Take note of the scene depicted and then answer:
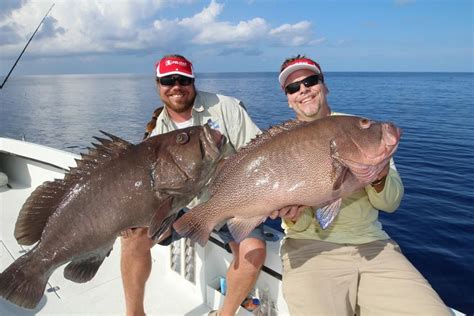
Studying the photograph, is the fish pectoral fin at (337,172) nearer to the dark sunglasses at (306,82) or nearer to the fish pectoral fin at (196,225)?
the fish pectoral fin at (196,225)

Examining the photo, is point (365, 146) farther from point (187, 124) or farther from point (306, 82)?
point (187, 124)

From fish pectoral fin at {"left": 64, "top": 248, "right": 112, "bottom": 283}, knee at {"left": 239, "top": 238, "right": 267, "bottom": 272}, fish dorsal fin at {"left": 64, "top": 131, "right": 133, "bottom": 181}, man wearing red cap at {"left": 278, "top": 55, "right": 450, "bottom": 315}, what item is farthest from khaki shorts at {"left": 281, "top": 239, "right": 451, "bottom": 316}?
fish dorsal fin at {"left": 64, "top": 131, "right": 133, "bottom": 181}

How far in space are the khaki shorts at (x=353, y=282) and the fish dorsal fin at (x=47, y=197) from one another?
151 cm

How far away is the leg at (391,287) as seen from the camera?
7.77 feet

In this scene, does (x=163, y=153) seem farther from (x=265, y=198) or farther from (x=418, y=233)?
(x=418, y=233)

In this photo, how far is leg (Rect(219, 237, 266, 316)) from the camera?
9.79ft

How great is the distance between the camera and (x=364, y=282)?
2664mm

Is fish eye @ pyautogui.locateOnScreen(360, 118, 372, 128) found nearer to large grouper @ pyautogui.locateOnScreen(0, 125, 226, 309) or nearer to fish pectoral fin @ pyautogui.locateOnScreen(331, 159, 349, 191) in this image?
fish pectoral fin @ pyautogui.locateOnScreen(331, 159, 349, 191)

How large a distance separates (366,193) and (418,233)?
5.26 meters

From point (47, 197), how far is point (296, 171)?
5.05ft

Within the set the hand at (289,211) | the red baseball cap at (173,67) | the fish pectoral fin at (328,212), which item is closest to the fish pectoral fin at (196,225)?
the hand at (289,211)

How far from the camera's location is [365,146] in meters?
2.16

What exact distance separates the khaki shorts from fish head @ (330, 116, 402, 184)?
0.82m

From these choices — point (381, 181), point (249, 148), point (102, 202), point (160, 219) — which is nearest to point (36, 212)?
point (102, 202)
